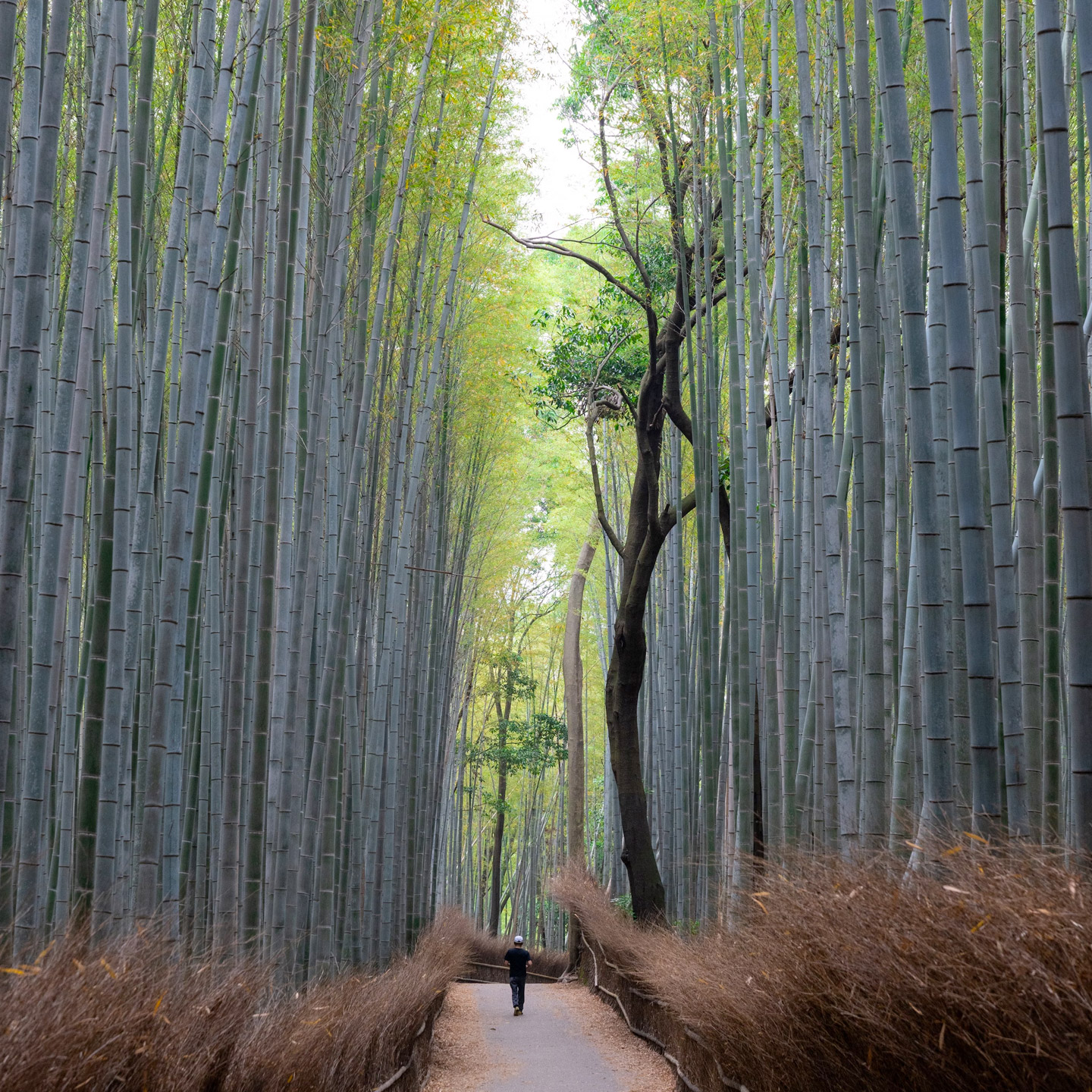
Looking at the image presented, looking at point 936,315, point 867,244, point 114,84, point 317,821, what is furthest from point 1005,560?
point 317,821

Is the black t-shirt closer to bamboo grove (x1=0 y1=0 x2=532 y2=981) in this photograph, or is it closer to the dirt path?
the dirt path

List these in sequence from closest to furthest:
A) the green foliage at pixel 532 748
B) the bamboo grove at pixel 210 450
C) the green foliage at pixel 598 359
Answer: the bamboo grove at pixel 210 450 → the green foliage at pixel 598 359 → the green foliage at pixel 532 748

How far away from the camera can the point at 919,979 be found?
5.81 feet

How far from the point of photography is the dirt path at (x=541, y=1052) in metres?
5.14

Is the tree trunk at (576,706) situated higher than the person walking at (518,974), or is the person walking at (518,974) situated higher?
the tree trunk at (576,706)

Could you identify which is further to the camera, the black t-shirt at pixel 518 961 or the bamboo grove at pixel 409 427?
the black t-shirt at pixel 518 961

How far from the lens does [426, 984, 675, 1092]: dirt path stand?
5137mm

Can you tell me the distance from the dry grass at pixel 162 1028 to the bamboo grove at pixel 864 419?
5.18 feet

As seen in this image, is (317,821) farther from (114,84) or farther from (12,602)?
(114,84)

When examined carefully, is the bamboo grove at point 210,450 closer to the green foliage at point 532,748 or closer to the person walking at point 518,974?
the person walking at point 518,974

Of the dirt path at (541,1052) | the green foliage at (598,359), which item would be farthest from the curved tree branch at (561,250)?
the dirt path at (541,1052)

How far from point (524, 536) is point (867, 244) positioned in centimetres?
1069

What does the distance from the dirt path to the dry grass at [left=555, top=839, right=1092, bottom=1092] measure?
2469 mm

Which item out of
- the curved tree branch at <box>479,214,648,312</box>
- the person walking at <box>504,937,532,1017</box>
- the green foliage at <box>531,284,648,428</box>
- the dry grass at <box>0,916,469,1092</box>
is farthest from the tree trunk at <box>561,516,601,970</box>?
the dry grass at <box>0,916,469,1092</box>
